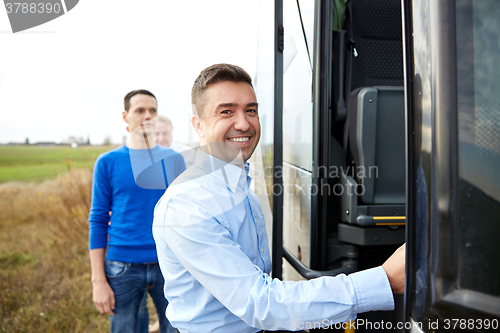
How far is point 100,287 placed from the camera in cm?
174

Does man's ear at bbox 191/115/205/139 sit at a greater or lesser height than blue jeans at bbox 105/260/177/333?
greater

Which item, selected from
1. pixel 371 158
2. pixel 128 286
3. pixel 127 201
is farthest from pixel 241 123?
pixel 128 286

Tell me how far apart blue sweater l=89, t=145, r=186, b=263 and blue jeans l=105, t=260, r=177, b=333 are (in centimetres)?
6

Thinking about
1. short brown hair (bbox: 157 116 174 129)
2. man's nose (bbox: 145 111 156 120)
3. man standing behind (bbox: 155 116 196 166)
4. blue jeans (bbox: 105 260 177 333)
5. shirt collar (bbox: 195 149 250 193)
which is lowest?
blue jeans (bbox: 105 260 177 333)

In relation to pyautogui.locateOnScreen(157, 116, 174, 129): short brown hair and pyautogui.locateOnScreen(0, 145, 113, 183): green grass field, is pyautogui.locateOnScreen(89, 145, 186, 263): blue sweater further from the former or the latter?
pyautogui.locateOnScreen(0, 145, 113, 183): green grass field

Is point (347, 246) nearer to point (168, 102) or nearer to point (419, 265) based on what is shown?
point (419, 265)

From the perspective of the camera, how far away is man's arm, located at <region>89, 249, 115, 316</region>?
1.73 meters

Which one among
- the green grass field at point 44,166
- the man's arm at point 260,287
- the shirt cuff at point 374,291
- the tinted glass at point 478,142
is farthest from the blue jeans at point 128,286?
the green grass field at point 44,166

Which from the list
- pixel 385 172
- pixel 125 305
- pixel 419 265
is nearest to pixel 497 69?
pixel 419 265

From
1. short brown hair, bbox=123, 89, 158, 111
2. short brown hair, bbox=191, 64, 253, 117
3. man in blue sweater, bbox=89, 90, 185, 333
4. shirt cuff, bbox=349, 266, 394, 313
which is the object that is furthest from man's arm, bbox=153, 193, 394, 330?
man in blue sweater, bbox=89, 90, 185, 333

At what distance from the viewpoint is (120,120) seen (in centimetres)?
154

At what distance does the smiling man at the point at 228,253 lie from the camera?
916 mm

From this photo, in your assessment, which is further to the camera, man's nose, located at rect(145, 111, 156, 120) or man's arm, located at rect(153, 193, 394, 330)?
man's nose, located at rect(145, 111, 156, 120)

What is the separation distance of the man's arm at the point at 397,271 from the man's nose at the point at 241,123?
688 millimetres
